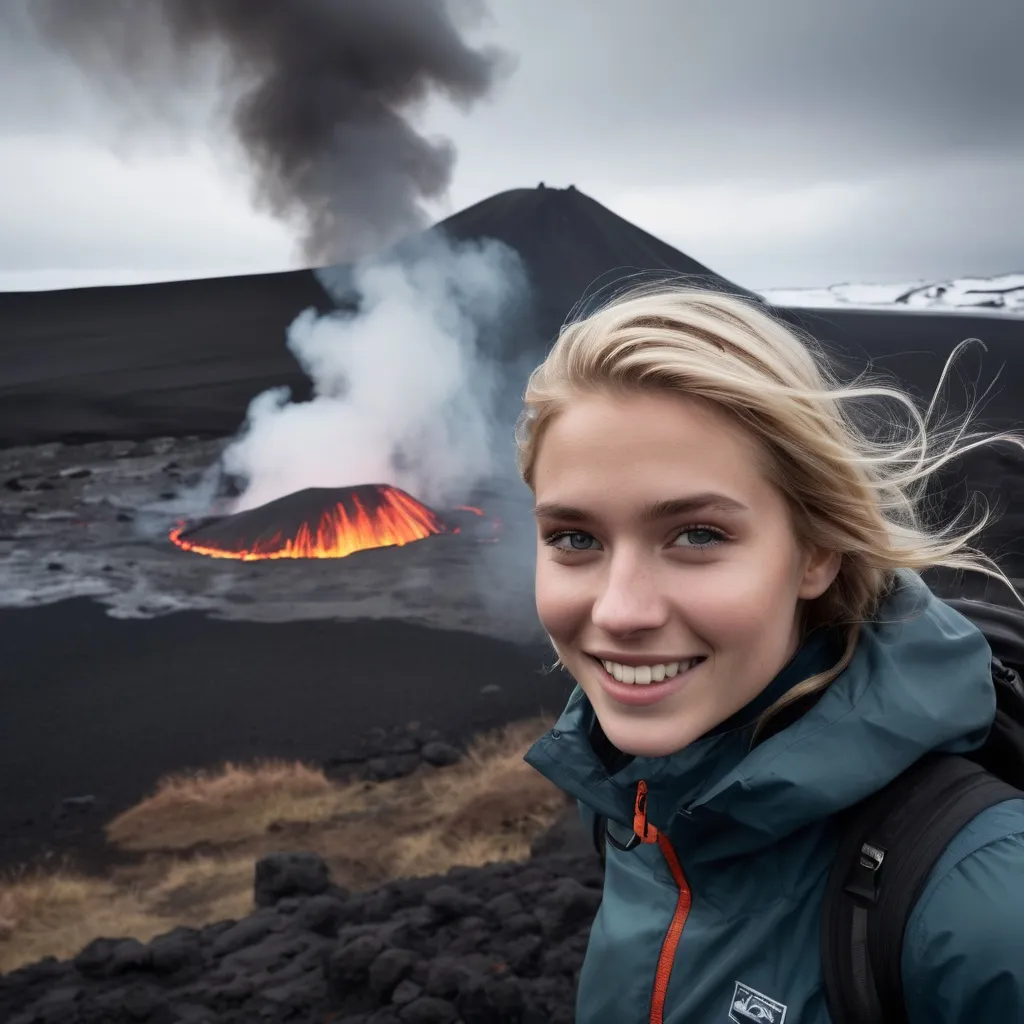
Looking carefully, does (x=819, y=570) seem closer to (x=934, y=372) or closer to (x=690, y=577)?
(x=690, y=577)

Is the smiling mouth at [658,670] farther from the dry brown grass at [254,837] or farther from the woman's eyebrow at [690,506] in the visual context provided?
the dry brown grass at [254,837]

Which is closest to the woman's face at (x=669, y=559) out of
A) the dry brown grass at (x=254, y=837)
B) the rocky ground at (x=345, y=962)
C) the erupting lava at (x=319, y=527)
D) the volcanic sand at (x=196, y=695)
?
the rocky ground at (x=345, y=962)

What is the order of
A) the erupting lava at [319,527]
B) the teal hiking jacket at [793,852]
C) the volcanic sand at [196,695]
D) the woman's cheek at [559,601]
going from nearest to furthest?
1. the teal hiking jacket at [793,852]
2. the woman's cheek at [559,601]
3. the volcanic sand at [196,695]
4. the erupting lava at [319,527]

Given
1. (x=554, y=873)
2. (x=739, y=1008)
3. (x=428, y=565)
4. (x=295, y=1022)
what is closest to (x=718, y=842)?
(x=739, y=1008)

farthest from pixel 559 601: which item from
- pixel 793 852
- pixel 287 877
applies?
pixel 287 877

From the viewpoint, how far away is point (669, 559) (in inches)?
58.1

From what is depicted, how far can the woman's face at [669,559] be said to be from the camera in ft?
4.75

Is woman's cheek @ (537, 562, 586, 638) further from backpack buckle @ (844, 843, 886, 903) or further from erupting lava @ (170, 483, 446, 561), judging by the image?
erupting lava @ (170, 483, 446, 561)

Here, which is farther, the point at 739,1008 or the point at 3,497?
the point at 3,497

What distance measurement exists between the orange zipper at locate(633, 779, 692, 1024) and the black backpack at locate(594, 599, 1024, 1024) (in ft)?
1.01

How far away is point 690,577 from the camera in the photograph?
1.46 meters

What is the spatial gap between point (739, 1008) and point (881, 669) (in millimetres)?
557

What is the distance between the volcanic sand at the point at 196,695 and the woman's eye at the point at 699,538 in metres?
4.23

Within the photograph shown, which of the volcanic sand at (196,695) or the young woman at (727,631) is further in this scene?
the volcanic sand at (196,695)
